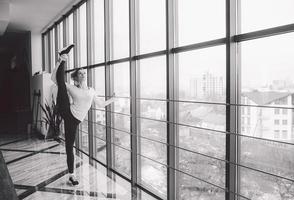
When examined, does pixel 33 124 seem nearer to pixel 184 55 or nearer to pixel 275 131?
pixel 184 55

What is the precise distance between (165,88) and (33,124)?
586cm

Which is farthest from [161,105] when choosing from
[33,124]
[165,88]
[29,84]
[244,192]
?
[29,84]

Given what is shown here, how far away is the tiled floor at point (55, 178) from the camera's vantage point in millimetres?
2689

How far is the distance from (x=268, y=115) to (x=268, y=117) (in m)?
0.01

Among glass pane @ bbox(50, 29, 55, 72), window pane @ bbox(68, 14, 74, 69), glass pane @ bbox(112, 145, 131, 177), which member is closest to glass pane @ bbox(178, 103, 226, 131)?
glass pane @ bbox(112, 145, 131, 177)

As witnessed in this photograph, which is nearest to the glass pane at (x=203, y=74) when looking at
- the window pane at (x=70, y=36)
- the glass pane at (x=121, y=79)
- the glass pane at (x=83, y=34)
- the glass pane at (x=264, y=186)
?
the glass pane at (x=264, y=186)

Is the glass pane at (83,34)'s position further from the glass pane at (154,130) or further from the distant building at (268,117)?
the distant building at (268,117)

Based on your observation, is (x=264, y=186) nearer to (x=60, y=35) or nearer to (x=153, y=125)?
(x=153, y=125)

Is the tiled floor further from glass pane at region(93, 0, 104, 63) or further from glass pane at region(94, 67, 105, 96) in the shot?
glass pane at region(93, 0, 104, 63)

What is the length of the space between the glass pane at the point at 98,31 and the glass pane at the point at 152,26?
115cm

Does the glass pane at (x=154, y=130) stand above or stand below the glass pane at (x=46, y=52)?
→ below

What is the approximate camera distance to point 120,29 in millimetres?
3371

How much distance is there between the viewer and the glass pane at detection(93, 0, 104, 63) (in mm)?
3881

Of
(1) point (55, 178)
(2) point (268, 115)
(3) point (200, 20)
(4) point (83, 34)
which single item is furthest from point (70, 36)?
(2) point (268, 115)
